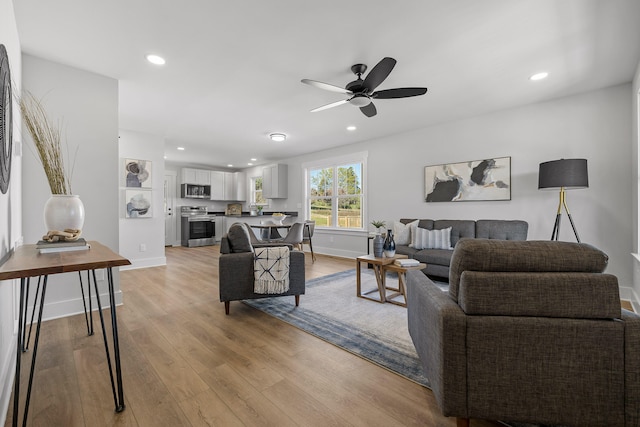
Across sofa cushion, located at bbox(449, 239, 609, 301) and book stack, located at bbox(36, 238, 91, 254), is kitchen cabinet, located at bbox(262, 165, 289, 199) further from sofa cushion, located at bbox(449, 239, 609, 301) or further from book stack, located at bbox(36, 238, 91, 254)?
sofa cushion, located at bbox(449, 239, 609, 301)

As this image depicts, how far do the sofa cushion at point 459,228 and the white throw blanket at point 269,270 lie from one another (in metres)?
2.62

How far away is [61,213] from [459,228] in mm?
4355

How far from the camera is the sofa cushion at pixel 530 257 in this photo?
1147 millimetres

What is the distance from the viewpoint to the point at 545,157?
3.72 metres

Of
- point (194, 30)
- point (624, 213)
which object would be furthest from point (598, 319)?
point (624, 213)

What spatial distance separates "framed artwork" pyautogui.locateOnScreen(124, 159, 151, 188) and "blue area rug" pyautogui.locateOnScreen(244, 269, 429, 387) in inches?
135

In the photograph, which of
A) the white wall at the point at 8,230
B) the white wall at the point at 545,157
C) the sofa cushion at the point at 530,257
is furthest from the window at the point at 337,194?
the white wall at the point at 8,230

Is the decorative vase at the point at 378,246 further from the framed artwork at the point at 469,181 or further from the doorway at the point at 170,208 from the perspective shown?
the doorway at the point at 170,208

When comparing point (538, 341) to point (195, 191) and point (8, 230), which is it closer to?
point (8, 230)

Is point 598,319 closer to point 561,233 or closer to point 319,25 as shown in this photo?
point 319,25

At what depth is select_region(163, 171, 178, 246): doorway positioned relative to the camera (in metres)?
7.80

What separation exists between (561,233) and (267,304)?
375cm

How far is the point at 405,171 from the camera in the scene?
5.14 meters

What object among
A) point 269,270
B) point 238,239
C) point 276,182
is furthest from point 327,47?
point 276,182
